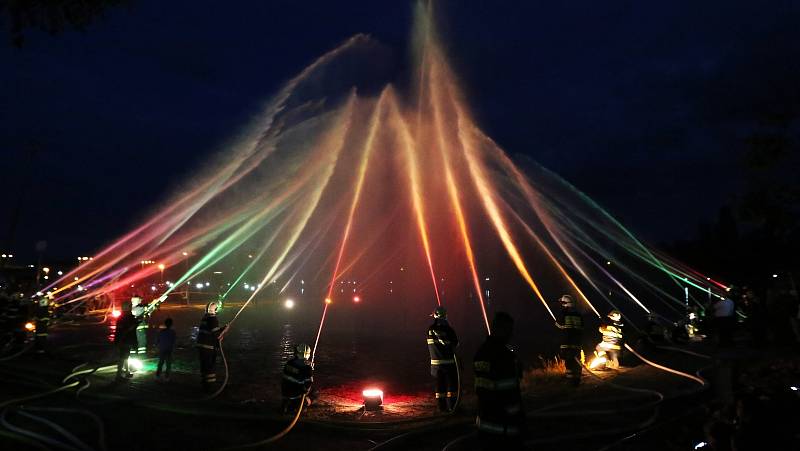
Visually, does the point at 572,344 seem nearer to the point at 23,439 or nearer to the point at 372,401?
the point at 372,401

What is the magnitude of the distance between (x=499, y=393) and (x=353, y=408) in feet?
21.9

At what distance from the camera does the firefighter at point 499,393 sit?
4930 mm

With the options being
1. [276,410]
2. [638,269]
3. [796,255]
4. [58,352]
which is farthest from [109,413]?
[638,269]

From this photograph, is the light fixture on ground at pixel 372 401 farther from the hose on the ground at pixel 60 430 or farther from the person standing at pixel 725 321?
the person standing at pixel 725 321

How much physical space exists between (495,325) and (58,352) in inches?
657

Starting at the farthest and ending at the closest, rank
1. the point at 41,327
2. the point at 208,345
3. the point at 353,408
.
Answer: the point at 41,327
the point at 208,345
the point at 353,408

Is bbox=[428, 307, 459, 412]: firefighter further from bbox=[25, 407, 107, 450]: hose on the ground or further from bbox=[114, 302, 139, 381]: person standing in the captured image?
bbox=[114, 302, 139, 381]: person standing

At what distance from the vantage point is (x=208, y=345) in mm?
11828

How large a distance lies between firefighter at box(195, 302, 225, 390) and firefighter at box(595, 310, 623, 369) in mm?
9074

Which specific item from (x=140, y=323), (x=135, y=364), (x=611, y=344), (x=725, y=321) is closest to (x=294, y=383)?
(x=135, y=364)

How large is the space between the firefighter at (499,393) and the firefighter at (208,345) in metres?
8.32

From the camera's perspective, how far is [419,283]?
247ft

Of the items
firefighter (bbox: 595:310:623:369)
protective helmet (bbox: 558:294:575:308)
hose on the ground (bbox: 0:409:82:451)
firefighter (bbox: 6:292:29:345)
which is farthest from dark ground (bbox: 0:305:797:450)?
protective helmet (bbox: 558:294:575:308)

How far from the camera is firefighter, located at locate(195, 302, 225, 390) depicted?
11.7 metres
